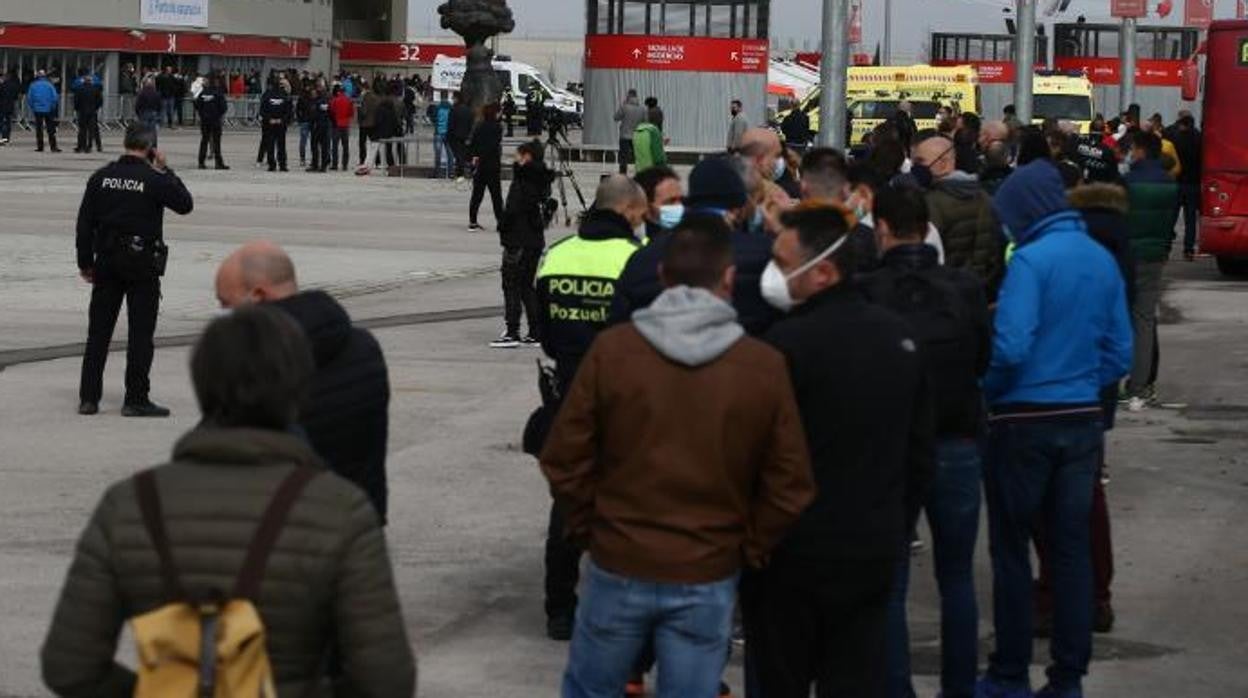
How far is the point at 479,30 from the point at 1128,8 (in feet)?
38.2

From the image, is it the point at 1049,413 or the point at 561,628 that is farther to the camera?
the point at 561,628

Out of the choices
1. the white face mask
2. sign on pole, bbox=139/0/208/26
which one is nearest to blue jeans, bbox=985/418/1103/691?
the white face mask

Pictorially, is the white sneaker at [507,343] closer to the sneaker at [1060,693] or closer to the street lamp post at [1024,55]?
the sneaker at [1060,693]

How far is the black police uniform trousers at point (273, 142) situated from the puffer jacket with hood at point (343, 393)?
39644mm

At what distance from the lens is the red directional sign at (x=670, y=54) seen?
2322 inches

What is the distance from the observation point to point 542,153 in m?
19.0

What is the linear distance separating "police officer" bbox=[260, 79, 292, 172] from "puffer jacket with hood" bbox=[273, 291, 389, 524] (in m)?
39.2

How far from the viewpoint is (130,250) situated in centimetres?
1509

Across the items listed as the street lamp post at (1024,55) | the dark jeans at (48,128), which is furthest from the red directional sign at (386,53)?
the street lamp post at (1024,55)

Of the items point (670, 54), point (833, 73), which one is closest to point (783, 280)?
point (833, 73)

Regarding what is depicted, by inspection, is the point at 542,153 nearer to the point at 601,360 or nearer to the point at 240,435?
the point at 601,360

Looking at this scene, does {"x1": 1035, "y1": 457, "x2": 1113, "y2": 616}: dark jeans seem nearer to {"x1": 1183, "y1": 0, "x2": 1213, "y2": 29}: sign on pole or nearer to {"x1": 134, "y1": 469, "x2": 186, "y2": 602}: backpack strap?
{"x1": 134, "y1": 469, "x2": 186, "y2": 602}: backpack strap

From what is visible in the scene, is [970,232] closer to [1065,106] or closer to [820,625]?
[820,625]

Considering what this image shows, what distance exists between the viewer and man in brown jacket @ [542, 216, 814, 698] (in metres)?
6.24
